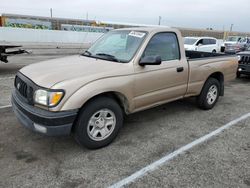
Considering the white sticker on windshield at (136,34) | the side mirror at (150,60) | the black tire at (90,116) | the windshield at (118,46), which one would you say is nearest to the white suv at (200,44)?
the windshield at (118,46)

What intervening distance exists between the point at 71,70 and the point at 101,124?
90cm

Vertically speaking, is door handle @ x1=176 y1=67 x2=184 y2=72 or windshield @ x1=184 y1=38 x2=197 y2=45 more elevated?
windshield @ x1=184 y1=38 x2=197 y2=45

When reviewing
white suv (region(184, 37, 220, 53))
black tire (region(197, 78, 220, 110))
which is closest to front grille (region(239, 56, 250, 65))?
black tire (region(197, 78, 220, 110))

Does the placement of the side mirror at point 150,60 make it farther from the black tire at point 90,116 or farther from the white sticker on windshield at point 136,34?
the black tire at point 90,116

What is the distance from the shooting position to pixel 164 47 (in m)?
4.48

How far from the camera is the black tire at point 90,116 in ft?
11.1

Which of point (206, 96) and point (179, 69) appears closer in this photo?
point (179, 69)

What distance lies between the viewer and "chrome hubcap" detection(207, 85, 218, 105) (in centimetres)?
557

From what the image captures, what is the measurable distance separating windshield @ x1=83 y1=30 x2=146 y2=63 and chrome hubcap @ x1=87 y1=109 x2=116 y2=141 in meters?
0.90

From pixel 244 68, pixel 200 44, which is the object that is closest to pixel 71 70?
pixel 244 68

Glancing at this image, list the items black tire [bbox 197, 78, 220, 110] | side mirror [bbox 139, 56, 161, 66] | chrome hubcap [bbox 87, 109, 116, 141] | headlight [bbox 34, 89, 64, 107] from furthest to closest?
1. black tire [bbox 197, 78, 220, 110]
2. side mirror [bbox 139, 56, 161, 66]
3. chrome hubcap [bbox 87, 109, 116, 141]
4. headlight [bbox 34, 89, 64, 107]

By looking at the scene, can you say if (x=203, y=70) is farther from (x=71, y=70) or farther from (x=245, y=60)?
(x=245, y=60)

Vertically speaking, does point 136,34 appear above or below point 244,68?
above

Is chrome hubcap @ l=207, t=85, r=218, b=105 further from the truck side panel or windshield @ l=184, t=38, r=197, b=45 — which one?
windshield @ l=184, t=38, r=197, b=45
